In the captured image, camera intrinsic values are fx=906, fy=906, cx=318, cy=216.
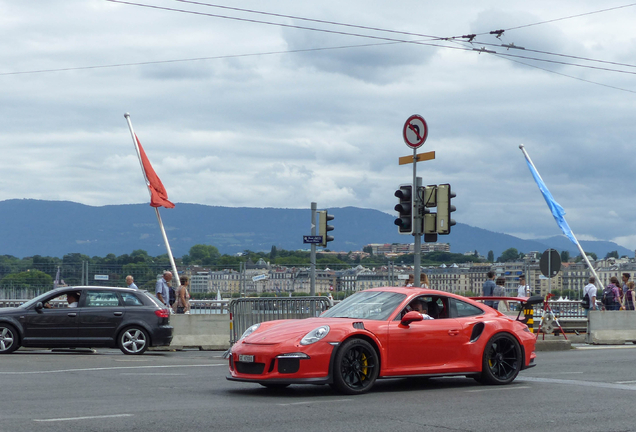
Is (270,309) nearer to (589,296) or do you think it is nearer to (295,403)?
(295,403)

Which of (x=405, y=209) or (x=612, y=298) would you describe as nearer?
(x=405, y=209)

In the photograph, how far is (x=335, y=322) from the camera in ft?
34.9

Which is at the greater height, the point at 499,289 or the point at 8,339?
the point at 499,289

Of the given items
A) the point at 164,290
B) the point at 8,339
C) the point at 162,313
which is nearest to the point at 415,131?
the point at 162,313

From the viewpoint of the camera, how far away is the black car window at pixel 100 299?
18047 millimetres

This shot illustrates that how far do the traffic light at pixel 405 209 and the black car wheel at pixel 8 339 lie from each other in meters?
7.68

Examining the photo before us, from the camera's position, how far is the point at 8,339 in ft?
57.1

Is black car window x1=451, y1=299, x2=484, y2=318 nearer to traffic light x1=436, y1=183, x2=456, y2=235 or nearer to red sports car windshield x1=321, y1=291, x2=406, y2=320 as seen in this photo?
red sports car windshield x1=321, y1=291, x2=406, y2=320

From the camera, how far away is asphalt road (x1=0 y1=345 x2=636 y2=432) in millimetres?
8312

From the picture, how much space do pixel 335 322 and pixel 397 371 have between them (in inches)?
38.8

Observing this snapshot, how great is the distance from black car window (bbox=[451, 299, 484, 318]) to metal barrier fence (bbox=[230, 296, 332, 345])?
255 inches

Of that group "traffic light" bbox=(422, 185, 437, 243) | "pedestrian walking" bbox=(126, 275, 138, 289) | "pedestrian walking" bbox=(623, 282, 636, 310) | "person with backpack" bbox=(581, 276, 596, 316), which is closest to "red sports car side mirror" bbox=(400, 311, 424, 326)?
"traffic light" bbox=(422, 185, 437, 243)

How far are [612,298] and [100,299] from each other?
564 inches

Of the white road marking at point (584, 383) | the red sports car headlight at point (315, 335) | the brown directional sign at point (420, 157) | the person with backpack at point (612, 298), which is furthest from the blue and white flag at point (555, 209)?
the red sports car headlight at point (315, 335)
